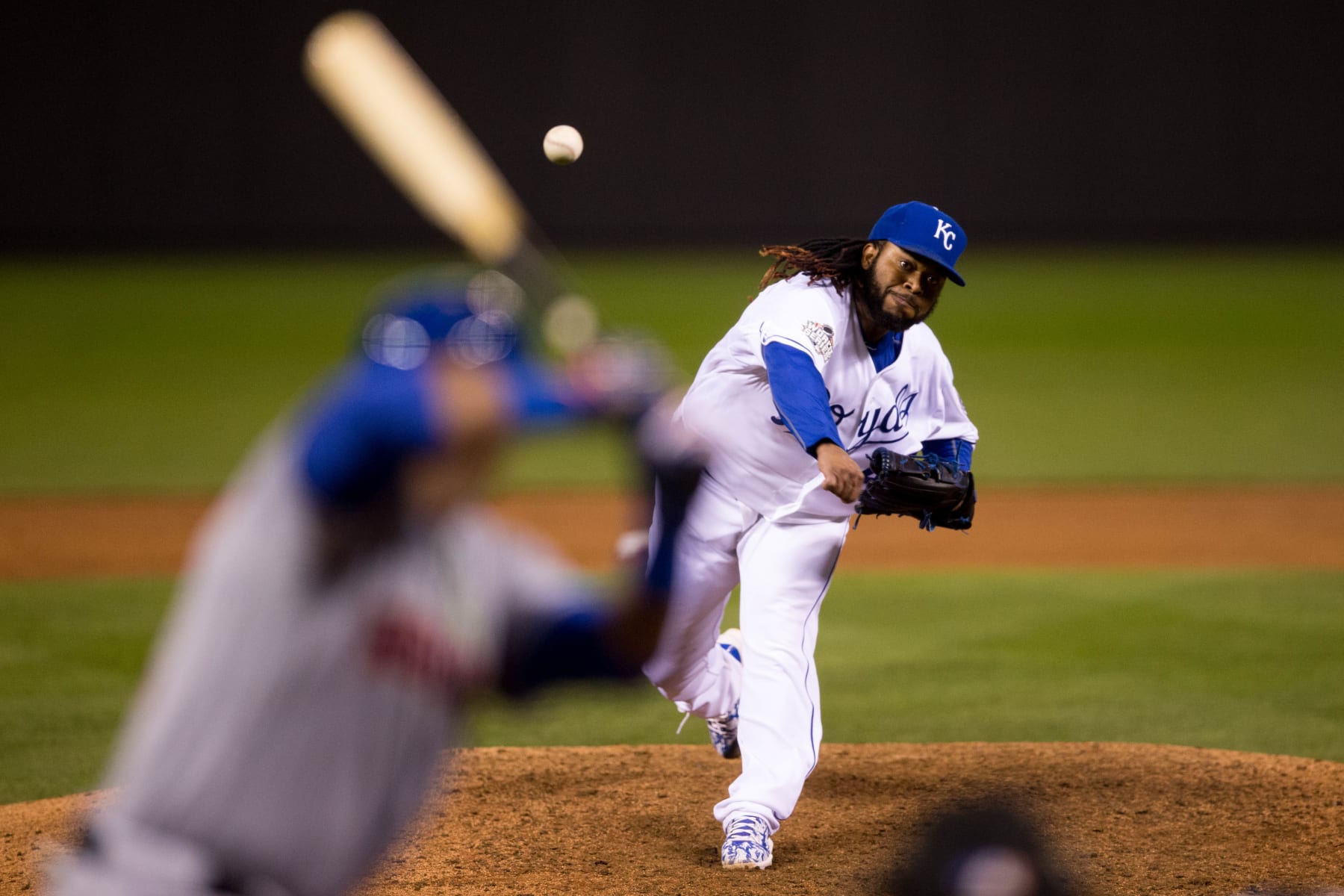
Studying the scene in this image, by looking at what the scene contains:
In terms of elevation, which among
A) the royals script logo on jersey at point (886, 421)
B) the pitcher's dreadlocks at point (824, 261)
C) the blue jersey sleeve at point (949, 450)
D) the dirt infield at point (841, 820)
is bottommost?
the dirt infield at point (841, 820)

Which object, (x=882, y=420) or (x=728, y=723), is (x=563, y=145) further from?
(x=728, y=723)

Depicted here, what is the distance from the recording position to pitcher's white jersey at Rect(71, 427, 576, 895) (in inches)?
95.2

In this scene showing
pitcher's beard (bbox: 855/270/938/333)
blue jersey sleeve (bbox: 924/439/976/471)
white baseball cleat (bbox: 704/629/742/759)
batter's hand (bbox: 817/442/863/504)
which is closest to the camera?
batter's hand (bbox: 817/442/863/504)

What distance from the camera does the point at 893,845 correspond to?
16.3ft

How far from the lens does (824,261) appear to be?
4980 millimetres

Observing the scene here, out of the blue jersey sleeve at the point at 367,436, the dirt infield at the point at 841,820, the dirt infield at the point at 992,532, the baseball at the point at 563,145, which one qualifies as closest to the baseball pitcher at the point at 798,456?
the dirt infield at the point at 841,820

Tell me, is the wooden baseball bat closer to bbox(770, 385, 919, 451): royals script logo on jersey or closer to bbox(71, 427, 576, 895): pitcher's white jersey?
bbox(71, 427, 576, 895): pitcher's white jersey

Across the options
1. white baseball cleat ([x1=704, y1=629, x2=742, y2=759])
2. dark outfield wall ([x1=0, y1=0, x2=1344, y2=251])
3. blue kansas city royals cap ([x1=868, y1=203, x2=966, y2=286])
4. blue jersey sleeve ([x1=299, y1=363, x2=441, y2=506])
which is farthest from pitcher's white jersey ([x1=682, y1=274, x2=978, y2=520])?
dark outfield wall ([x1=0, y1=0, x2=1344, y2=251])

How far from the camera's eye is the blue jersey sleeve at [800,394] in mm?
4336

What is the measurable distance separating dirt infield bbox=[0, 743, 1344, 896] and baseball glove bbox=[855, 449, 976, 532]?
1.06 meters

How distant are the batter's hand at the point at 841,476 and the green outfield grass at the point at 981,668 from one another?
71.0 inches

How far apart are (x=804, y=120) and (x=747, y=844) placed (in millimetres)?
23824

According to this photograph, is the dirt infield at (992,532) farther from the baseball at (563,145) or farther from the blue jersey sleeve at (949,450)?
the baseball at (563,145)

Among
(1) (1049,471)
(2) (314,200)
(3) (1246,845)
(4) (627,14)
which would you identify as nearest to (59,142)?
(2) (314,200)
